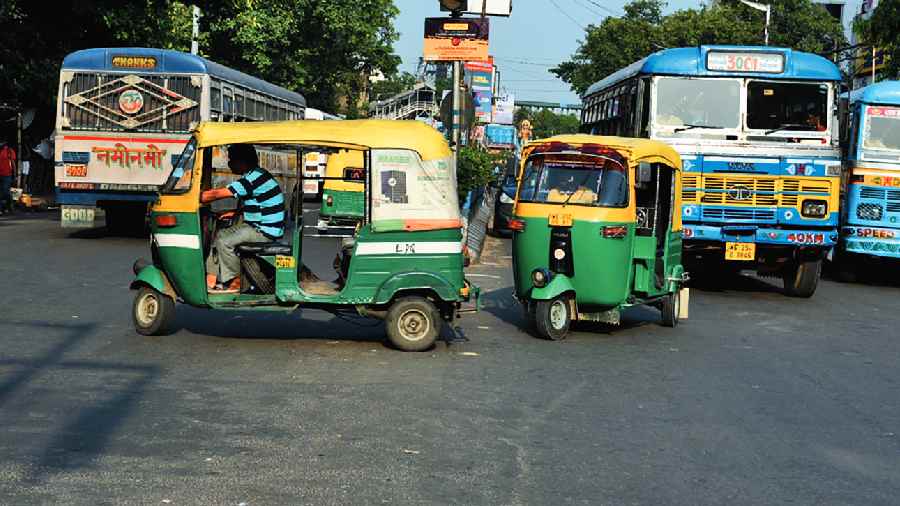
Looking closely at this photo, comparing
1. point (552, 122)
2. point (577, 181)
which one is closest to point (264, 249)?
point (577, 181)

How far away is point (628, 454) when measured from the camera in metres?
7.14

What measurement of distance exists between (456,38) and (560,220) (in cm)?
736

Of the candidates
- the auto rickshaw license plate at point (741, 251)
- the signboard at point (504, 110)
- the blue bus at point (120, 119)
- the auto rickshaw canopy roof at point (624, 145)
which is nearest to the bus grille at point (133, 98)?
the blue bus at point (120, 119)

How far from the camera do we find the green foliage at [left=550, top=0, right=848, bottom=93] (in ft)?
200

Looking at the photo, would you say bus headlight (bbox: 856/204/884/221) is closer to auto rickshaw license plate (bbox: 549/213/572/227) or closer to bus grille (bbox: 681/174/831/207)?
bus grille (bbox: 681/174/831/207)

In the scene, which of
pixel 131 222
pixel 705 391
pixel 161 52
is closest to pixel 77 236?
pixel 131 222

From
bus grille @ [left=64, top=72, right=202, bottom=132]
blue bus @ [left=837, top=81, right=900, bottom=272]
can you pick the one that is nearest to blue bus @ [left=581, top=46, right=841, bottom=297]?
blue bus @ [left=837, top=81, right=900, bottom=272]

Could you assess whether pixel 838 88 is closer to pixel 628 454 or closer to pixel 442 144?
pixel 442 144

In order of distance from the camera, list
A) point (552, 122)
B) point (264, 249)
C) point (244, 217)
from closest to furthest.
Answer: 1. point (264, 249)
2. point (244, 217)
3. point (552, 122)

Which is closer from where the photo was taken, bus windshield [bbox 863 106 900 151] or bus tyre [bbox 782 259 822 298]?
bus tyre [bbox 782 259 822 298]

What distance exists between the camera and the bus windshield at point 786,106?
16938 mm

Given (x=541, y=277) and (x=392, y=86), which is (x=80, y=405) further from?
(x=392, y=86)

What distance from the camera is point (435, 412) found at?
812 centimetres

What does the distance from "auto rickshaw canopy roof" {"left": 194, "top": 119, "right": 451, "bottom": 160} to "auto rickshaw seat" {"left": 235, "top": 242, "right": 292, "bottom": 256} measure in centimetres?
95
